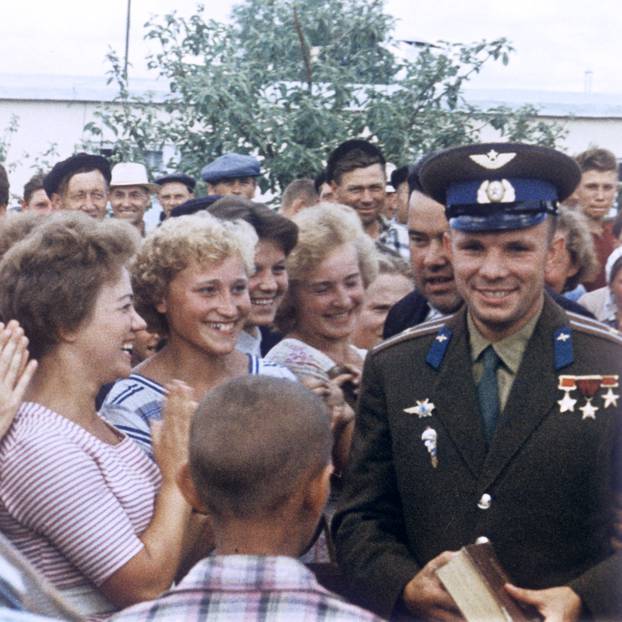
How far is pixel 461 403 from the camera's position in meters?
3.30

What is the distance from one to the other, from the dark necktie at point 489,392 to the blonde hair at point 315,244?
54.9 inches

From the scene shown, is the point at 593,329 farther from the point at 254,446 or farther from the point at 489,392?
the point at 254,446

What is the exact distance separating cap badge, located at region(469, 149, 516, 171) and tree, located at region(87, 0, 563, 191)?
18.7 ft

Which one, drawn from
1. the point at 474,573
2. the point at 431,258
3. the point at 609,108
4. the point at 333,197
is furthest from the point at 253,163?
the point at 609,108

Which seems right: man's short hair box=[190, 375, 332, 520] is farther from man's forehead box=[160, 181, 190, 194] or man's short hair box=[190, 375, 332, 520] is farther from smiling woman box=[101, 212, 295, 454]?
man's forehead box=[160, 181, 190, 194]

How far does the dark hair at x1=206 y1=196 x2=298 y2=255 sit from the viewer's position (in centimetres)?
471

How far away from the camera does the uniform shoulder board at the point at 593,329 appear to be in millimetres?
3268

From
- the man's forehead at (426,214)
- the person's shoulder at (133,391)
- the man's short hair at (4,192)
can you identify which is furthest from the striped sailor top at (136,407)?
the man's short hair at (4,192)

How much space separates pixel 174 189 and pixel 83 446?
653 cm

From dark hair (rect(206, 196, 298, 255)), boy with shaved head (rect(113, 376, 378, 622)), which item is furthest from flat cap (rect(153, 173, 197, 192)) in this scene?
boy with shaved head (rect(113, 376, 378, 622))

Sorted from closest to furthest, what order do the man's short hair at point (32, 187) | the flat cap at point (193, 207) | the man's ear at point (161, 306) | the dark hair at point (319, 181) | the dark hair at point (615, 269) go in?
the man's ear at point (161, 306) < the flat cap at point (193, 207) < the dark hair at point (615, 269) < the dark hair at point (319, 181) < the man's short hair at point (32, 187)

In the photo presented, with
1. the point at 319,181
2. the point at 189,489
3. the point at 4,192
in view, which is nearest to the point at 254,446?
the point at 189,489

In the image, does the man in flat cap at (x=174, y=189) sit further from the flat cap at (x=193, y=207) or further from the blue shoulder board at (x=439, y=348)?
the blue shoulder board at (x=439, y=348)

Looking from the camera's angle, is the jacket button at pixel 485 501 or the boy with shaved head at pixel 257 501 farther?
the jacket button at pixel 485 501
